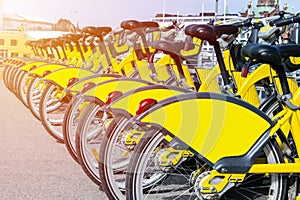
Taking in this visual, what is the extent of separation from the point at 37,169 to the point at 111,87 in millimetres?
1136

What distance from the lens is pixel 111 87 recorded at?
327 centimetres

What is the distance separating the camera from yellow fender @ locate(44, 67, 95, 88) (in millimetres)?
4430

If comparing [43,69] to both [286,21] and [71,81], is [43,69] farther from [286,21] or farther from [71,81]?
[286,21]

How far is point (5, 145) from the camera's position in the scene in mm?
4836

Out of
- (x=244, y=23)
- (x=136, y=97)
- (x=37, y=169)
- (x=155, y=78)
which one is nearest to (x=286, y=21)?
(x=244, y=23)

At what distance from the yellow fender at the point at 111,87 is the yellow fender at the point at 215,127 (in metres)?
0.79

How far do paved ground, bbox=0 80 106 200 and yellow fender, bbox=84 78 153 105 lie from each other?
0.64 m

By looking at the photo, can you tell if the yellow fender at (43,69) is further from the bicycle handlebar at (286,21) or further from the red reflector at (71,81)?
the bicycle handlebar at (286,21)

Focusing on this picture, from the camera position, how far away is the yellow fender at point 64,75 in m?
4.43

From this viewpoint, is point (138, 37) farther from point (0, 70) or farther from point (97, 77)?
point (0, 70)

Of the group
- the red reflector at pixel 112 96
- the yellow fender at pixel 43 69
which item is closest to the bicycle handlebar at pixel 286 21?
the red reflector at pixel 112 96

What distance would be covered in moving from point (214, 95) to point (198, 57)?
59.5 inches

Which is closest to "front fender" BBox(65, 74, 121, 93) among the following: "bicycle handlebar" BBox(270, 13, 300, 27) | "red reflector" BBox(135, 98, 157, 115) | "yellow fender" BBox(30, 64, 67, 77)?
"red reflector" BBox(135, 98, 157, 115)

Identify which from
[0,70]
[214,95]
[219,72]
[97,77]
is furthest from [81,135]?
[0,70]
